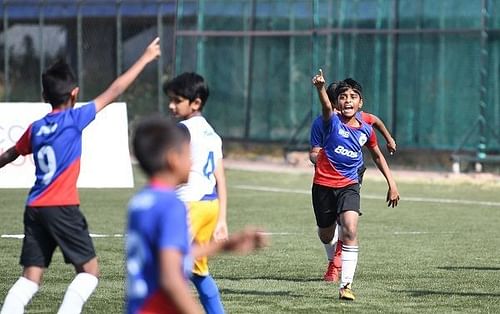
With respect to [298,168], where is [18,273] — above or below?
above

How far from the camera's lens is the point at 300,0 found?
29.1 meters

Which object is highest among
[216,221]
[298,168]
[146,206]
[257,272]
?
[146,206]

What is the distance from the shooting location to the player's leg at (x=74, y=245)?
815 centimetres

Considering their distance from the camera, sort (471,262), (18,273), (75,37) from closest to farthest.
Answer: (18,273) → (471,262) → (75,37)

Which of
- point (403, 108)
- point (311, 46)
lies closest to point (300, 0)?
point (311, 46)

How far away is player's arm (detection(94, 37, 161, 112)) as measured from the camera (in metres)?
7.83

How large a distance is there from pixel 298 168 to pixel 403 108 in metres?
2.42

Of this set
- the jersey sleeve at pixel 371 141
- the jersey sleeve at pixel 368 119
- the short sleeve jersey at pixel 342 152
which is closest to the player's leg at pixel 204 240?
the short sleeve jersey at pixel 342 152

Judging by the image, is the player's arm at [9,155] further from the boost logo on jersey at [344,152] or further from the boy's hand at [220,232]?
the boost logo on jersey at [344,152]

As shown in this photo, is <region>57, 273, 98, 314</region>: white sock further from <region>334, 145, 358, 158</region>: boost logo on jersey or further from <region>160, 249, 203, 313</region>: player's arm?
<region>334, 145, 358, 158</region>: boost logo on jersey

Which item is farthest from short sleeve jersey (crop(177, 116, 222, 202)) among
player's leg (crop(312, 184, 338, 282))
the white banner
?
the white banner

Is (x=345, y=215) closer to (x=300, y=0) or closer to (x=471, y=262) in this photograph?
(x=471, y=262)

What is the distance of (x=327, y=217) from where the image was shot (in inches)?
454

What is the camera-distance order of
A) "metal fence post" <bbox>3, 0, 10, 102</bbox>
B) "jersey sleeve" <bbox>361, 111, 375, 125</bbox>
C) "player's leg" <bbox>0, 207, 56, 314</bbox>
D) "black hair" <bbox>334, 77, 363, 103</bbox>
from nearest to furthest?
1. "player's leg" <bbox>0, 207, 56, 314</bbox>
2. "black hair" <bbox>334, 77, 363, 103</bbox>
3. "jersey sleeve" <bbox>361, 111, 375, 125</bbox>
4. "metal fence post" <bbox>3, 0, 10, 102</bbox>
